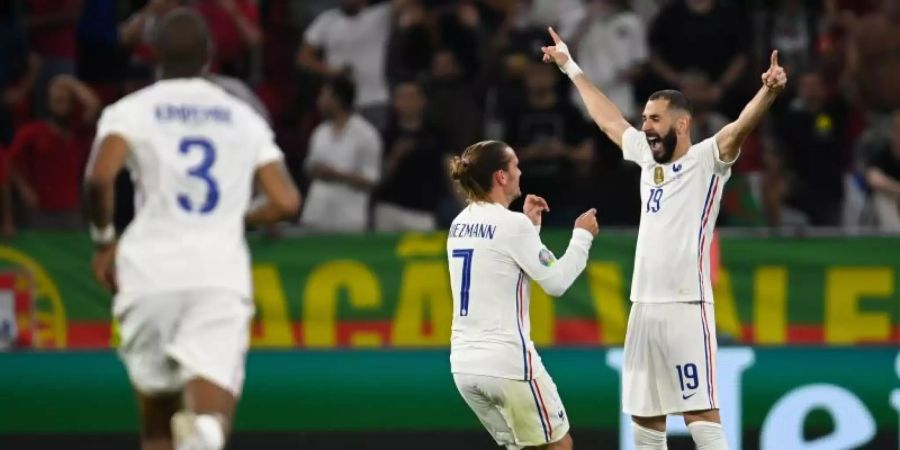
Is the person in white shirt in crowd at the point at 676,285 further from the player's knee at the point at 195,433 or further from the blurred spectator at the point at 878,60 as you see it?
the blurred spectator at the point at 878,60

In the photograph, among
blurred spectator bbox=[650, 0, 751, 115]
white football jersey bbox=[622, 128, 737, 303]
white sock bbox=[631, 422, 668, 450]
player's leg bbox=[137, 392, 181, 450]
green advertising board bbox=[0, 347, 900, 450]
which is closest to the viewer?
player's leg bbox=[137, 392, 181, 450]

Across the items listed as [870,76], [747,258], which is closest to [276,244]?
[747,258]

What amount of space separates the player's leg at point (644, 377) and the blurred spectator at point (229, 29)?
6.13 m

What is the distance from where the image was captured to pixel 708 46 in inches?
527

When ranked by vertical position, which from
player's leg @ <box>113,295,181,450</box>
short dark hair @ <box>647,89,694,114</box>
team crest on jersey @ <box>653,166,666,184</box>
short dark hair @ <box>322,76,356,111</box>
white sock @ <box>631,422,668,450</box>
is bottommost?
white sock @ <box>631,422,668,450</box>

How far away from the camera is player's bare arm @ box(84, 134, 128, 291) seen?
5953 millimetres

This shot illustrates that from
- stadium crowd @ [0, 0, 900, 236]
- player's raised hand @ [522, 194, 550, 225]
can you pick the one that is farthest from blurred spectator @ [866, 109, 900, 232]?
player's raised hand @ [522, 194, 550, 225]

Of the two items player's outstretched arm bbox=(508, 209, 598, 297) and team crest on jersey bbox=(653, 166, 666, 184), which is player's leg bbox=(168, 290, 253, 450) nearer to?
player's outstretched arm bbox=(508, 209, 598, 297)

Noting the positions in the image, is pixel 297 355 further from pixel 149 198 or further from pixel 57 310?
pixel 149 198

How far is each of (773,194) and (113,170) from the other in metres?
7.62

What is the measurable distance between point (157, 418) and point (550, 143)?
6.74 metres

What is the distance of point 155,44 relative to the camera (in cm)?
615

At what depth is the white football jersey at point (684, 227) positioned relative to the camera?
8.08 m

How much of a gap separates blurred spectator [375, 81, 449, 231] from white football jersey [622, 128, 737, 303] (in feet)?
15.0
